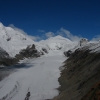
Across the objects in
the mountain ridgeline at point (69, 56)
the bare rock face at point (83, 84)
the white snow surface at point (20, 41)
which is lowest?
the bare rock face at point (83, 84)

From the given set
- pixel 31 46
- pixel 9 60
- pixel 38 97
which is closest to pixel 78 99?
pixel 38 97

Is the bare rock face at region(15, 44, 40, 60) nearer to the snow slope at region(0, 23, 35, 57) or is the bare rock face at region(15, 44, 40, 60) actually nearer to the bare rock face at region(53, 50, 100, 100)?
the snow slope at region(0, 23, 35, 57)

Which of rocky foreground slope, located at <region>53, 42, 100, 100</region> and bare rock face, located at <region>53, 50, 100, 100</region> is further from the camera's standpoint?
rocky foreground slope, located at <region>53, 42, 100, 100</region>

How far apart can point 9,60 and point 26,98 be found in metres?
60.0

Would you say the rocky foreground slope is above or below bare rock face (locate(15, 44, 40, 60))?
below

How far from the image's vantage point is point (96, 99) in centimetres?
2016

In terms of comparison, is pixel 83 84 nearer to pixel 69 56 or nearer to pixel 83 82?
pixel 83 82

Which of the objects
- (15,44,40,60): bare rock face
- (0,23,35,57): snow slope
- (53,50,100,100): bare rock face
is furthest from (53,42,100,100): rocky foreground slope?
(15,44,40,60): bare rock face

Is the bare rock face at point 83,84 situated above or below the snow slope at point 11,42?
below

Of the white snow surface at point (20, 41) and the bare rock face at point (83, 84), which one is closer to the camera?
the bare rock face at point (83, 84)

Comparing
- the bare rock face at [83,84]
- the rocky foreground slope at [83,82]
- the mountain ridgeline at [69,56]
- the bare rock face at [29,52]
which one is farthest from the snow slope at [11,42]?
the bare rock face at [83,84]

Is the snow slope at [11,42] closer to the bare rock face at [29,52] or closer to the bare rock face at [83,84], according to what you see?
the bare rock face at [29,52]

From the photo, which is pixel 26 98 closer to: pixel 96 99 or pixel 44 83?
pixel 44 83

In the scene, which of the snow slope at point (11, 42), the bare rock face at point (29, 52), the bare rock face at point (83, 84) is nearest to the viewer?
the bare rock face at point (83, 84)
